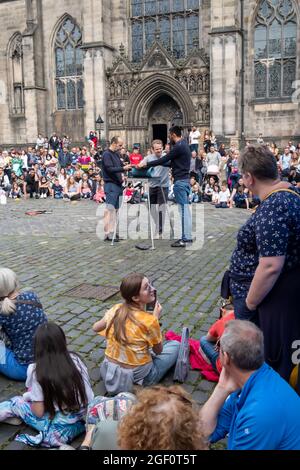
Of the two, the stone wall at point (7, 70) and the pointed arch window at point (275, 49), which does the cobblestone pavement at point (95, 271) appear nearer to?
the pointed arch window at point (275, 49)

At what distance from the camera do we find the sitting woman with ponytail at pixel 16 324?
13.1 feet

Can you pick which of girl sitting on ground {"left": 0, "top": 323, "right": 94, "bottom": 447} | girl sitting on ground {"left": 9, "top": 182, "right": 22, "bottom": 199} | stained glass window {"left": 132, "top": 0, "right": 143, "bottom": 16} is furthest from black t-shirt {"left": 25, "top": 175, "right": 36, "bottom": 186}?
girl sitting on ground {"left": 0, "top": 323, "right": 94, "bottom": 447}

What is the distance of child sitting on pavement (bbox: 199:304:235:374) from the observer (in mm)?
4199

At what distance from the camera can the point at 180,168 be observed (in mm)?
9047

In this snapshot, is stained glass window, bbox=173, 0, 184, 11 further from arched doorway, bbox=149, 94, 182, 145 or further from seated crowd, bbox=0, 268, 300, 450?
seated crowd, bbox=0, 268, 300, 450

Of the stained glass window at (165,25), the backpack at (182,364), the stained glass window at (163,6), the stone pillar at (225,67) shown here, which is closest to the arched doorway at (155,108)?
the stone pillar at (225,67)

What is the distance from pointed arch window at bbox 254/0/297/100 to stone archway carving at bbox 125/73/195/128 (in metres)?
3.49

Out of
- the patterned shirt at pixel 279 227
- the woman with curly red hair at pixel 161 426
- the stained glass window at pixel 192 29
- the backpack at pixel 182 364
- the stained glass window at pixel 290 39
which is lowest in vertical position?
the backpack at pixel 182 364

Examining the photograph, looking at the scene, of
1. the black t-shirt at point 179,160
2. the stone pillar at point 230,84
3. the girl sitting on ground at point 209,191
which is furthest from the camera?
the stone pillar at point 230,84

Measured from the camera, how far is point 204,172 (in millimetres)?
18938

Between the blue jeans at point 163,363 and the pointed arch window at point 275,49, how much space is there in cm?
2125

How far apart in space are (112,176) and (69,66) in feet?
68.9
